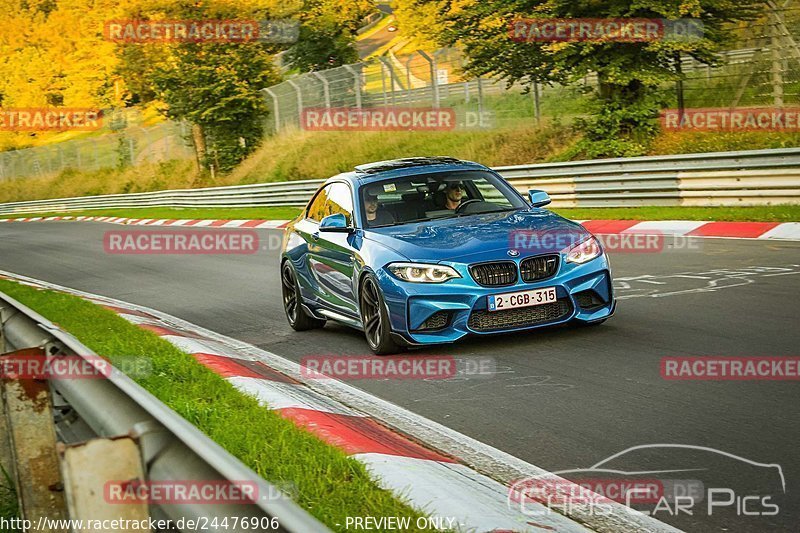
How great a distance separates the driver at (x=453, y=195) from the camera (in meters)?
10.2

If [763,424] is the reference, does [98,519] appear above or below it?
above

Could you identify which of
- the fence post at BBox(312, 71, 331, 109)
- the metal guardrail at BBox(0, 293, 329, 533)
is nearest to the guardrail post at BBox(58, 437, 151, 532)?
the metal guardrail at BBox(0, 293, 329, 533)

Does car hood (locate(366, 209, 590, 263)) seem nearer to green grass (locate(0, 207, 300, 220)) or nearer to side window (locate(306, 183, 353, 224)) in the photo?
side window (locate(306, 183, 353, 224))

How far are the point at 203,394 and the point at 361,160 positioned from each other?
30.6m

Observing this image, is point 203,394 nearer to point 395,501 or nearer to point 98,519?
point 395,501

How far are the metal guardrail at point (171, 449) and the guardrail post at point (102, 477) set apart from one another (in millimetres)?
43

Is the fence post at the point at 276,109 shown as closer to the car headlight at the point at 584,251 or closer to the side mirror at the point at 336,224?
the side mirror at the point at 336,224

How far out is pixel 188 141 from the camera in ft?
173

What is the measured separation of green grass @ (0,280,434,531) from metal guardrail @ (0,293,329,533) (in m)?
1.26

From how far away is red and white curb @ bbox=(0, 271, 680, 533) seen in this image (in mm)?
4715

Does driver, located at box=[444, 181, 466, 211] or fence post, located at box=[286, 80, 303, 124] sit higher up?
fence post, located at box=[286, 80, 303, 124]

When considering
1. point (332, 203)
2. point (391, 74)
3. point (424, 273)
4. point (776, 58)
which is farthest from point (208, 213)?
point (424, 273)

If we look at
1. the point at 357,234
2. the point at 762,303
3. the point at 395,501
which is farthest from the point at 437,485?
the point at 762,303

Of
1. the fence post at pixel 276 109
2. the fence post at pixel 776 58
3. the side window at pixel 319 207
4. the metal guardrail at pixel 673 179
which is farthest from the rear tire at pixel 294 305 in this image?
the fence post at pixel 276 109
